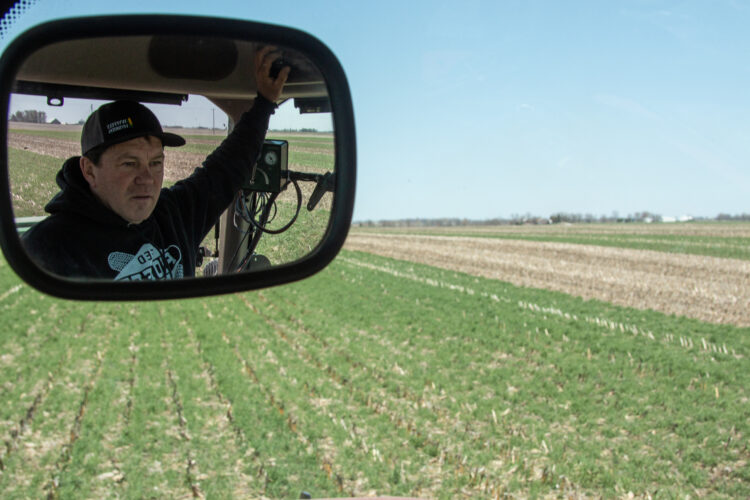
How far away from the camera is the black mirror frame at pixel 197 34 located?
42.7 inches

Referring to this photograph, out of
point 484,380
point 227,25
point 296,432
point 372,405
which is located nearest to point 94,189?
point 227,25

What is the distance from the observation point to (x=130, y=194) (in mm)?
1238

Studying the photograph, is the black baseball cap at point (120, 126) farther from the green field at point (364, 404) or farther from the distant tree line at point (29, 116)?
the green field at point (364, 404)

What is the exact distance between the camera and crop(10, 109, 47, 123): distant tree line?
1.10m

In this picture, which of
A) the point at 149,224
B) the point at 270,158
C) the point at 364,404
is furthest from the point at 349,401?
the point at 149,224

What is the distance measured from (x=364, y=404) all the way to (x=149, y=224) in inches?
252

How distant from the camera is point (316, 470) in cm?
569

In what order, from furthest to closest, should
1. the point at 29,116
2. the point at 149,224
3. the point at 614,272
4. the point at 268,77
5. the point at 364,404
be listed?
the point at 614,272, the point at 364,404, the point at 268,77, the point at 149,224, the point at 29,116

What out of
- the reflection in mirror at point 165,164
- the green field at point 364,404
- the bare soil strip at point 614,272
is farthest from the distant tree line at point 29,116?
the bare soil strip at point 614,272

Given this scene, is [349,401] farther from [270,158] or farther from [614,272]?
[614,272]

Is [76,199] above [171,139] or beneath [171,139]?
beneath

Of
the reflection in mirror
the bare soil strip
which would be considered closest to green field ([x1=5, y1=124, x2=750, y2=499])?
the reflection in mirror

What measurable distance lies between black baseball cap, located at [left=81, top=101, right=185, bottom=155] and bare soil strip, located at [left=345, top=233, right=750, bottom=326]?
13.8 m

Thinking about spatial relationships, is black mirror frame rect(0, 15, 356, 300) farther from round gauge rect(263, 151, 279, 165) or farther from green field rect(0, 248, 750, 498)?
green field rect(0, 248, 750, 498)
